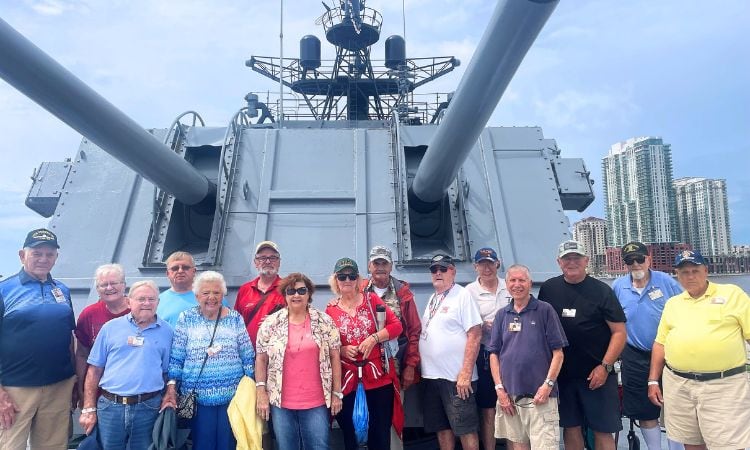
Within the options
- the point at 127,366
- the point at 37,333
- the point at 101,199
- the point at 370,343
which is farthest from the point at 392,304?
the point at 101,199

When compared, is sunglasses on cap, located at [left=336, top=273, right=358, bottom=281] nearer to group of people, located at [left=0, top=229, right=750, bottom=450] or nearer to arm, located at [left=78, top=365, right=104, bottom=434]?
group of people, located at [left=0, top=229, right=750, bottom=450]

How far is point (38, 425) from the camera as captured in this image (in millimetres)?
3006

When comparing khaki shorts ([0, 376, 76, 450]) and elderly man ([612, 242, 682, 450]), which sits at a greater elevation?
elderly man ([612, 242, 682, 450])

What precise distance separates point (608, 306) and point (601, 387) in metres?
0.46

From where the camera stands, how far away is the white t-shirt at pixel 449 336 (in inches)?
128

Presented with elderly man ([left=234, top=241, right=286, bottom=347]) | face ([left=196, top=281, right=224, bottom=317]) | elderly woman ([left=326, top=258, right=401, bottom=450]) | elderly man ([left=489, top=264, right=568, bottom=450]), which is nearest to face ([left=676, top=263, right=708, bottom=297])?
elderly man ([left=489, top=264, right=568, bottom=450])

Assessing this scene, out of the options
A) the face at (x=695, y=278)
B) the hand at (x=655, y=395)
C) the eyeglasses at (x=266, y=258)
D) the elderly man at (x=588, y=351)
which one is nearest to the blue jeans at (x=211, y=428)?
the eyeglasses at (x=266, y=258)

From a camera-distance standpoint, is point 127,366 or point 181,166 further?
point 181,166

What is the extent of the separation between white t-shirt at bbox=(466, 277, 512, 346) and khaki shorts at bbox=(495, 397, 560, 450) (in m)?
0.48

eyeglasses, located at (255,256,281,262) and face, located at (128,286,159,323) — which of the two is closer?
face, located at (128,286,159,323)

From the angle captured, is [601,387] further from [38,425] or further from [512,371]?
[38,425]

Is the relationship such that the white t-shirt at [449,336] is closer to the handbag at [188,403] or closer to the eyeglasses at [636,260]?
the eyeglasses at [636,260]

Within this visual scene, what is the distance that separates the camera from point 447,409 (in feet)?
10.9

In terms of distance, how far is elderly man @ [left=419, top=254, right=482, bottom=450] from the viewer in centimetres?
323
